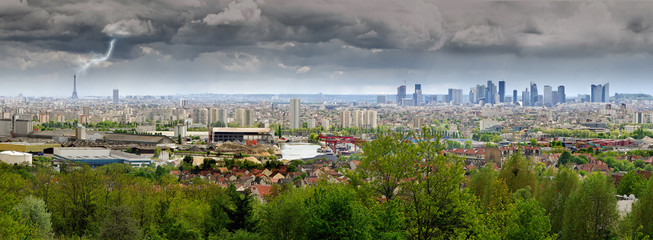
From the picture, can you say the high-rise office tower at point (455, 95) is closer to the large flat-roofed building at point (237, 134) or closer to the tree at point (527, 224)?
the large flat-roofed building at point (237, 134)

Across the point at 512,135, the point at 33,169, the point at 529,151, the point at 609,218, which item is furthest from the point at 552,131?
the point at 609,218

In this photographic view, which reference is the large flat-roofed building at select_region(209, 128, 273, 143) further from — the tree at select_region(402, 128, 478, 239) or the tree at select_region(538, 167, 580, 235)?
the tree at select_region(402, 128, 478, 239)

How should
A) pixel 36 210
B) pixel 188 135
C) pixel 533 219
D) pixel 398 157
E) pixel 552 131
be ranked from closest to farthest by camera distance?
pixel 533 219 → pixel 398 157 → pixel 36 210 → pixel 188 135 → pixel 552 131

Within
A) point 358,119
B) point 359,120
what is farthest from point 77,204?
point 358,119

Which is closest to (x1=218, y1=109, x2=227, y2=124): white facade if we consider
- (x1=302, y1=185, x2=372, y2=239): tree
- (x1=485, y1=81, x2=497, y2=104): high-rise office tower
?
(x1=485, y1=81, x2=497, y2=104): high-rise office tower

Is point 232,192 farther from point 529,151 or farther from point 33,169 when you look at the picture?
point 529,151

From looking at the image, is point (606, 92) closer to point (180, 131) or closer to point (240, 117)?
point (240, 117)
